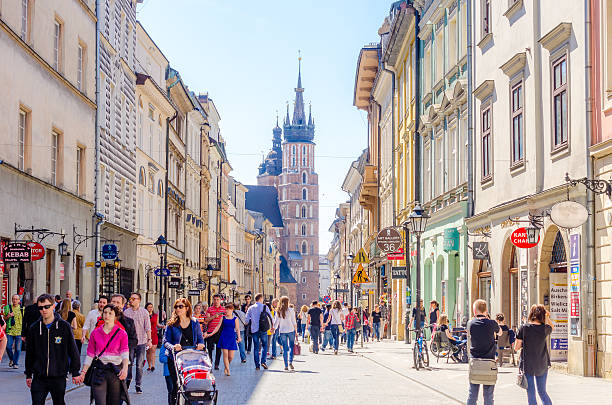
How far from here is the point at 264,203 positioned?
19125 cm

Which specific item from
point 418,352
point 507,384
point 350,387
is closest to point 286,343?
point 418,352

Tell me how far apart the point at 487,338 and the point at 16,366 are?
12.0 m

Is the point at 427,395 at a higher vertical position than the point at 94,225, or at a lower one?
lower

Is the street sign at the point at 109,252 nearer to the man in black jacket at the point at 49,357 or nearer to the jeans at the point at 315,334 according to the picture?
the jeans at the point at 315,334

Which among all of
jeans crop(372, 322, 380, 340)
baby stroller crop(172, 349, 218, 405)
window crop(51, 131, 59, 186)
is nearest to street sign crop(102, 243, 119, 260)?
window crop(51, 131, 59, 186)

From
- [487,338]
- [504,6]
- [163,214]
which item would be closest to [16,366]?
[487,338]

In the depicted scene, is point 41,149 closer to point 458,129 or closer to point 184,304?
point 458,129

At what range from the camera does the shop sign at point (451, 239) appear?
2942 cm

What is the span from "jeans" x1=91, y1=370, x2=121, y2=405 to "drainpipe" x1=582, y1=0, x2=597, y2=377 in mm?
10375

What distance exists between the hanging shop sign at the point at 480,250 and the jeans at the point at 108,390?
51.7 ft

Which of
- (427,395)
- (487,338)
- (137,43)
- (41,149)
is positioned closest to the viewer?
(487,338)

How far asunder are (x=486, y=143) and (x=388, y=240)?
6.07 m

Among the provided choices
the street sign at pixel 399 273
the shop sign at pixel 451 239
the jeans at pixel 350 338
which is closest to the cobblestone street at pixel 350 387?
the shop sign at pixel 451 239

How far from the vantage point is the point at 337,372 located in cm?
2256
